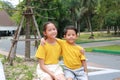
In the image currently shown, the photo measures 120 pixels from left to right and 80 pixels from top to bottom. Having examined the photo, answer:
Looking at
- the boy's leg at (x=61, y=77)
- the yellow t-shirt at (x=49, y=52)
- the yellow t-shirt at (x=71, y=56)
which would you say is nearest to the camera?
the boy's leg at (x=61, y=77)

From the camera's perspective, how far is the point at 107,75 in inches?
424

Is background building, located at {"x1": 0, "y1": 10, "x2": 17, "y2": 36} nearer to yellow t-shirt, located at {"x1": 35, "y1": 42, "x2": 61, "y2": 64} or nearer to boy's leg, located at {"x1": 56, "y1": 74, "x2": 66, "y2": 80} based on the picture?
yellow t-shirt, located at {"x1": 35, "y1": 42, "x2": 61, "y2": 64}

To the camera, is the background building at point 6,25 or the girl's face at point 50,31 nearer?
the girl's face at point 50,31

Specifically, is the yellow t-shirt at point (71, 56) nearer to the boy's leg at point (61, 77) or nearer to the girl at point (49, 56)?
the girl at point (49, 56)

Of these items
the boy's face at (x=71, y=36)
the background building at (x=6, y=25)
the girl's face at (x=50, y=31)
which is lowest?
the background building at (x=6, y=25)

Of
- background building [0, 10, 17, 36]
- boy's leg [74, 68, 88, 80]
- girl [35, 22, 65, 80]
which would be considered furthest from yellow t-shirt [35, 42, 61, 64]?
background building [0, 10, 17, 36]

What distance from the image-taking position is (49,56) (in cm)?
459

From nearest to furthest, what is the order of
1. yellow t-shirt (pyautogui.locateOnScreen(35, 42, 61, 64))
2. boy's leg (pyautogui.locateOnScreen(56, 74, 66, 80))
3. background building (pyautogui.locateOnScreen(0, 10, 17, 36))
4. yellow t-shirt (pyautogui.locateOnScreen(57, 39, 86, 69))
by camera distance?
boy's leg (pyautogui.locateOnScreen(56, 74, 66, 80)) < yellow t-shirt (pyautogui.locateOnScreen(35, 42, 61, 64)) < yellow t-shirt (pyautogui.locateOnScreen(57, 39, 86, 69)) < background building (pyautogui.locateOnScreen(0, 10, 17, 36))

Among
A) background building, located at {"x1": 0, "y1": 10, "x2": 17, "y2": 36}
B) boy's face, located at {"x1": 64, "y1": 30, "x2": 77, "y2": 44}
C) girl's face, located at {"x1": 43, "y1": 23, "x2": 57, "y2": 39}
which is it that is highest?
girl's face, located at {"x1": 43, "y1": 23, "x2": 57, "y2": 39}

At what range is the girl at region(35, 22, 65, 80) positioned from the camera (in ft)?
14.7

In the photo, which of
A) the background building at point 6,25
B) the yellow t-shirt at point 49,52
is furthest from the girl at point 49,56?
the background building at point 6,25

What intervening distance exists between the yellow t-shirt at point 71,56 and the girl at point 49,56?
0.09 metres

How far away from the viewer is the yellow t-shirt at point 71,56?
4633mm

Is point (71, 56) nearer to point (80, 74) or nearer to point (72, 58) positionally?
point (72, 58)
